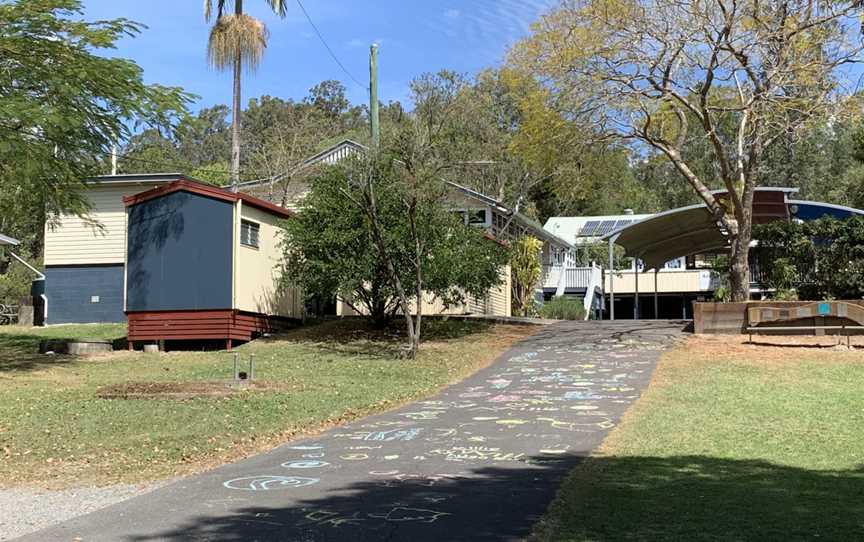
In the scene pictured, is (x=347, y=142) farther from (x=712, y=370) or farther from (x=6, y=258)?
(x=712, y=370)

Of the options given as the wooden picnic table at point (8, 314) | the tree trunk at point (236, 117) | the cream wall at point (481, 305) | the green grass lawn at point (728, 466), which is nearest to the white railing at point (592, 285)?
the cream wall at point (481, 305)

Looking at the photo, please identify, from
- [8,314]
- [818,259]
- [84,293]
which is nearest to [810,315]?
[818,259]

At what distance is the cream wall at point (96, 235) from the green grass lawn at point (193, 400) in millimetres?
4966

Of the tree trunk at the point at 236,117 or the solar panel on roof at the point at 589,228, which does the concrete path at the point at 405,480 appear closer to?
the tree trunk at the point at 236,117

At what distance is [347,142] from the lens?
33.0 metres

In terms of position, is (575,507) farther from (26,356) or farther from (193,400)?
(26,356)

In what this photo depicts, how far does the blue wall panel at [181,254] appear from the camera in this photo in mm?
20969

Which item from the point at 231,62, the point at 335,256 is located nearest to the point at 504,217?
the point at 231,62

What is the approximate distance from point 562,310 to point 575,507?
80.5 ft

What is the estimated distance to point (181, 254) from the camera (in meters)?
21.2

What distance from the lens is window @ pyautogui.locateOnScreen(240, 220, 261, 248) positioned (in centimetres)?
2158

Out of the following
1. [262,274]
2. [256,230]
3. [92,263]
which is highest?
[256,230]

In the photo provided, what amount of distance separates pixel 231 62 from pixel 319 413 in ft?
68.5

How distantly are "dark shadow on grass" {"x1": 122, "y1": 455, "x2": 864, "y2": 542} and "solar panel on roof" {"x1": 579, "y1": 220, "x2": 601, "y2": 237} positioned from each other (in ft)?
123
